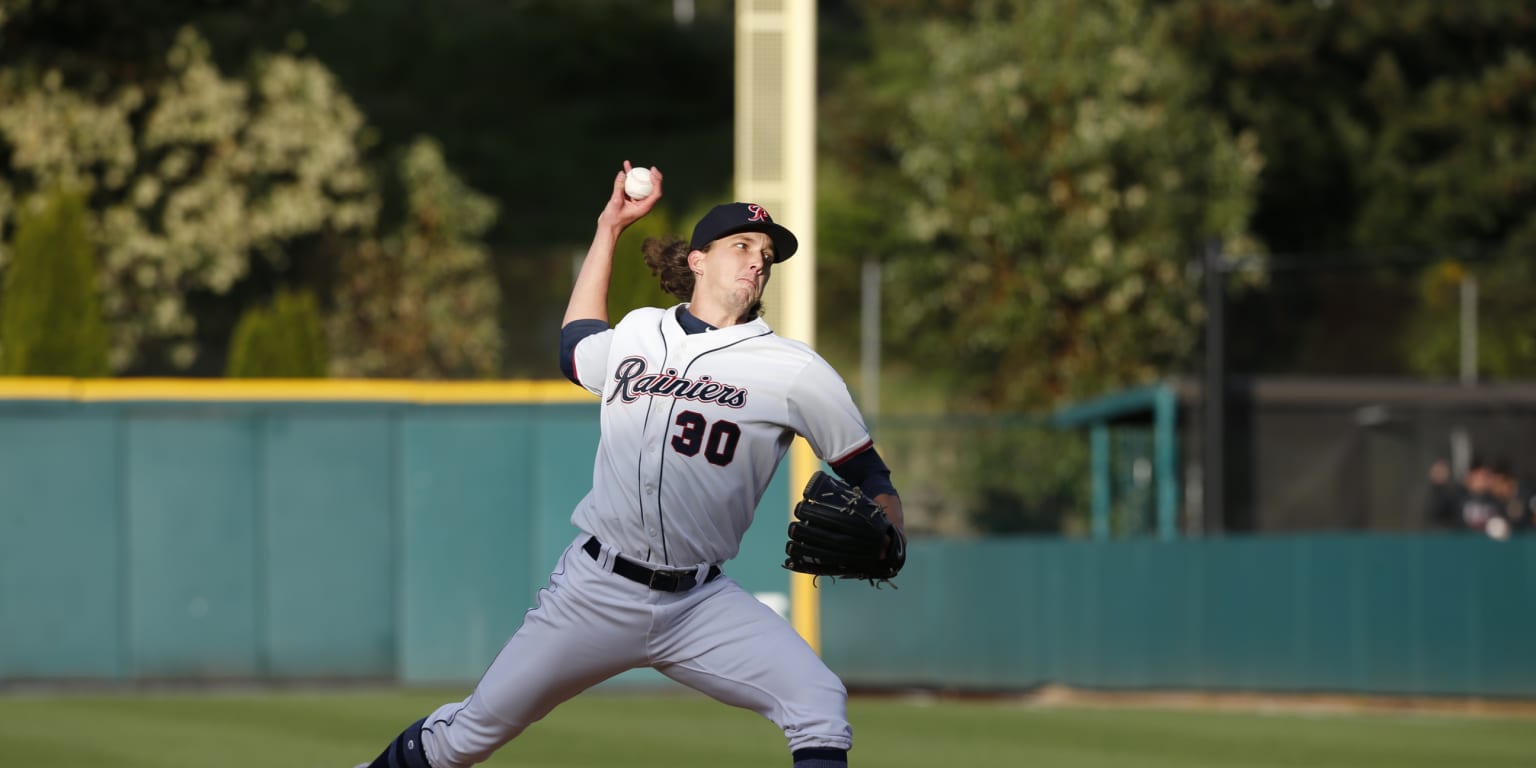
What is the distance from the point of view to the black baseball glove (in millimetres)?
5223

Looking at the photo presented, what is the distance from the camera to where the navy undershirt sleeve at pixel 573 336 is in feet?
18.4

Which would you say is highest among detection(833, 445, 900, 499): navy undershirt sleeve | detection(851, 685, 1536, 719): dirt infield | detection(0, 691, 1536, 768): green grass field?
detection(833, 445, 900, 499): navy undershirt sleeve

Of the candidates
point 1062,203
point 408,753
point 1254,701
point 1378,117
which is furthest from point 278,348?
point 1378,117

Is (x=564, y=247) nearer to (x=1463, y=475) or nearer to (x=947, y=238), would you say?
(x=947, y=238)

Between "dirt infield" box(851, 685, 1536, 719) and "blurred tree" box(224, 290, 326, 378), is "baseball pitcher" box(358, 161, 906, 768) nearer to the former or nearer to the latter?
"dirt infield" box(851, 685, 1536, 719)

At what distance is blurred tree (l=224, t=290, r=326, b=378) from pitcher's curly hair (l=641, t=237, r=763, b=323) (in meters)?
14.1

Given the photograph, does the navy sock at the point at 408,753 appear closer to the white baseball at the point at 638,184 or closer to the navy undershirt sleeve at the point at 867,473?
the navy undershirt sleeve at the point at 867,473

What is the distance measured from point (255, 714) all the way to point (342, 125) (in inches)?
803

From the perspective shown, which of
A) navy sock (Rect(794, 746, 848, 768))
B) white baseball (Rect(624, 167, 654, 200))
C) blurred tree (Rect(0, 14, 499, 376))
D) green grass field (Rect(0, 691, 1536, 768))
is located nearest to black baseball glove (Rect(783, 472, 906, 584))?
navy sock (Rect(794, 746, 848, 768))

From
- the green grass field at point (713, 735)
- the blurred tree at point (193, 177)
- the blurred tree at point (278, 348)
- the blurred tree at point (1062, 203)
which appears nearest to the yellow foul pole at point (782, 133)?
the green grass field at point (713, 735)

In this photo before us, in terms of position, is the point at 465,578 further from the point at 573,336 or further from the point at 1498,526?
the point at 573,336

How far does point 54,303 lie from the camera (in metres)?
19.0

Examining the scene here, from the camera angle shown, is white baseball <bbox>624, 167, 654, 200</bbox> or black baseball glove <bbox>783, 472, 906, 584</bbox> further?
white baseball <bbox>624, 167, 654, 200</bbox>

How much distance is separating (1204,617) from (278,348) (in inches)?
397
